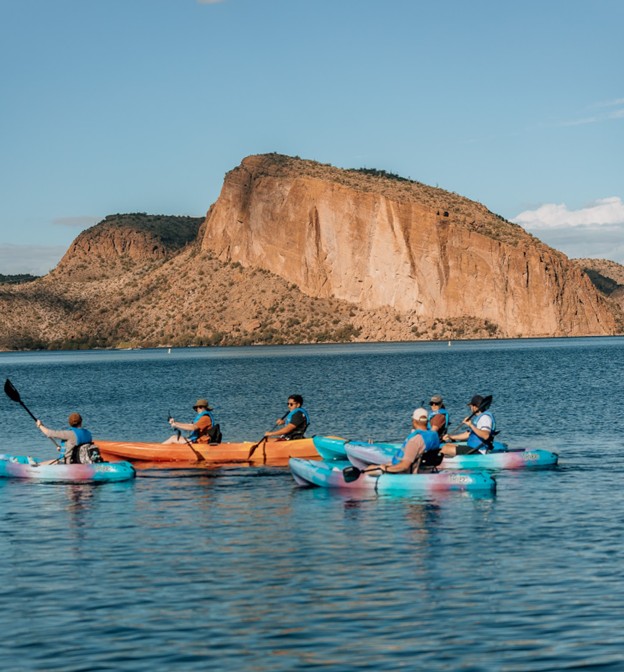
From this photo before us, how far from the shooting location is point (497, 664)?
1083cm

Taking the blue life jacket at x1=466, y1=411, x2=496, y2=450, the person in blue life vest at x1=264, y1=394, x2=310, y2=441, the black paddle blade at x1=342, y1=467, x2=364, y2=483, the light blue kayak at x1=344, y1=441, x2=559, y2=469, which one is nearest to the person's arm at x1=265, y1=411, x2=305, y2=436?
the person in blue life vest at x1=264, y1=394, x2=310, y2=441

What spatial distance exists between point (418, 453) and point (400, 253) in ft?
413

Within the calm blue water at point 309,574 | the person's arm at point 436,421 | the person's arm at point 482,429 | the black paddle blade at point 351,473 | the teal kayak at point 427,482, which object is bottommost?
the calm blue water at point 309,574

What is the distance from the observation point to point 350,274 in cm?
15262

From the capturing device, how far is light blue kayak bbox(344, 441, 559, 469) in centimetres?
2510

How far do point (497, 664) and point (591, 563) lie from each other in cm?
450

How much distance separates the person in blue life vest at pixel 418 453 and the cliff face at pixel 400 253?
410ft

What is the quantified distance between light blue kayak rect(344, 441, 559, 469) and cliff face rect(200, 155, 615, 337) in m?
121

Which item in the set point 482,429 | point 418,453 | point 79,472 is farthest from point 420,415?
point 79,472

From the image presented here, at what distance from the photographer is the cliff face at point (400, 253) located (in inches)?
5778

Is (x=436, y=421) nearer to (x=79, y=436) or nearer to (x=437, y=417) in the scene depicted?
(x=437, y=417)

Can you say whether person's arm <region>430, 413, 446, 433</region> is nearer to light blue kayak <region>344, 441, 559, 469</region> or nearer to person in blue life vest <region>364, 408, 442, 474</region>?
light blue kayak <region>344, 441, 559, 469</region>

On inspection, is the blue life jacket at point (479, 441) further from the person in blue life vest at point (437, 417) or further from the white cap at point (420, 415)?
the white cap at point (420, 415)

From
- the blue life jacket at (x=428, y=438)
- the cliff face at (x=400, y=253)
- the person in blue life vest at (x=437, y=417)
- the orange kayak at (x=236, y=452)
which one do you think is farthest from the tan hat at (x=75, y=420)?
the cliff face at (x=400, y=253)
